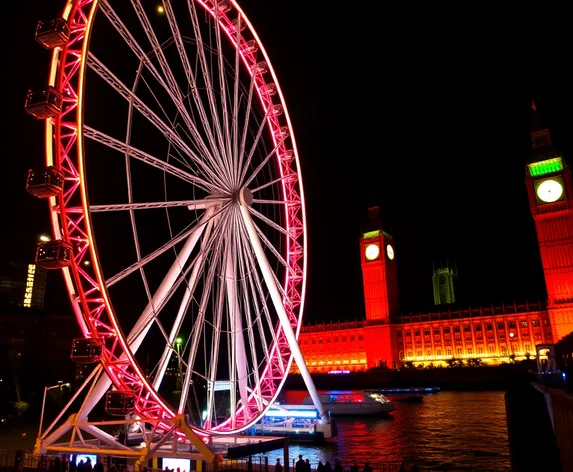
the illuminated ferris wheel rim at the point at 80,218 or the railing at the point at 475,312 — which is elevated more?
the railing at the point at 475,312

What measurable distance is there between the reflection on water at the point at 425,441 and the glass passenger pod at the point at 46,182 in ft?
56.7

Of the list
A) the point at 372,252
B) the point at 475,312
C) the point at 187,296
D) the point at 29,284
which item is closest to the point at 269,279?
the point at 187,296

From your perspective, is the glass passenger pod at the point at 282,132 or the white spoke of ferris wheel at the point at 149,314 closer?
the white spoke of ferris wheel at the point at 149,314

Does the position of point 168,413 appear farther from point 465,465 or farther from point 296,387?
point 296,387

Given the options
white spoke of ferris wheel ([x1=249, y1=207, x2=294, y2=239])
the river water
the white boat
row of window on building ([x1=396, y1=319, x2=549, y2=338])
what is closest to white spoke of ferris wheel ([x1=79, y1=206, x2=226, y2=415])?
white spoke of ferris wheel ([x1=249, y1=207, x2=294, y2=239])

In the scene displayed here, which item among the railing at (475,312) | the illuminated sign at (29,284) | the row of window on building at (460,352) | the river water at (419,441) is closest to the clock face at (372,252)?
the railing at (475,312)

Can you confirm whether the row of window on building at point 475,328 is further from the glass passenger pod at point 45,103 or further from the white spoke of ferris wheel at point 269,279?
the glass passenger pod at point 45,103

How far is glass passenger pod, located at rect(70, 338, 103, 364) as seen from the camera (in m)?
17.9

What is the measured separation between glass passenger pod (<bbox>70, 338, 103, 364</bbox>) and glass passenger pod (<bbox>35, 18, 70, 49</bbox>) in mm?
9859

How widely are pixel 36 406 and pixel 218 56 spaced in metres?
44.6

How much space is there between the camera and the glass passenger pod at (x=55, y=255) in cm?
1738

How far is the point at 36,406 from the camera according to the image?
5494 centimetres

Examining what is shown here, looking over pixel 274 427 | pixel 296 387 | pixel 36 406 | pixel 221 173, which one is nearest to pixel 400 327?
pixel 296 387

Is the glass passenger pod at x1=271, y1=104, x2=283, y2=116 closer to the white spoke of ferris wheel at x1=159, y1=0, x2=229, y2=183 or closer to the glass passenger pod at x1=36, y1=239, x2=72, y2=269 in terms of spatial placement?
the white spoke of ferris wheel at x1=159, y1=0, x2=229, y2=183
